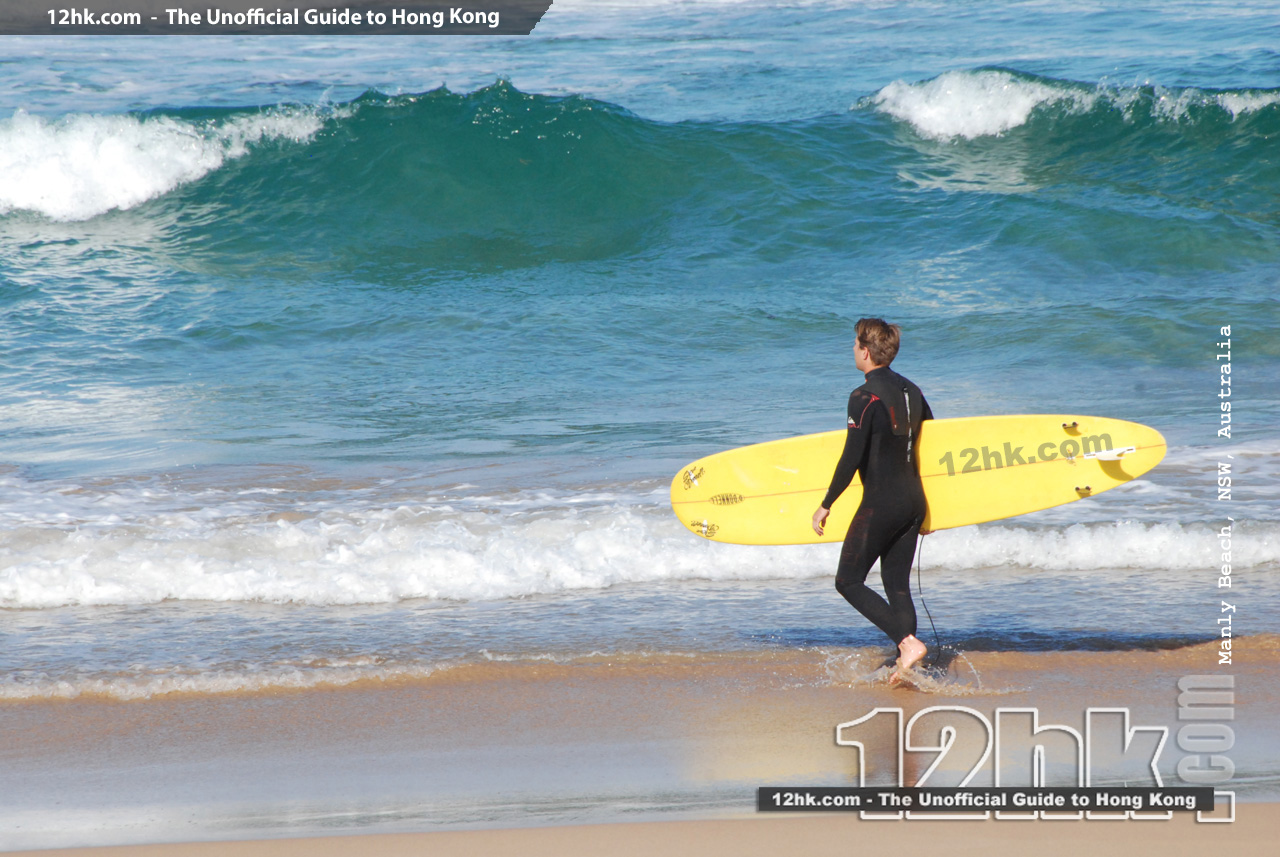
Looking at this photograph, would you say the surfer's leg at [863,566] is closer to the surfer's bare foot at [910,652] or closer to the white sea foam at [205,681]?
the surfer's bare foot at [910,652]

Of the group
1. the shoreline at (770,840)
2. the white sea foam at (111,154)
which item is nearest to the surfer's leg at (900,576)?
the shoreline at (770,840)

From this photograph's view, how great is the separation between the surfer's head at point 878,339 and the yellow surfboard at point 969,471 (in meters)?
0.53

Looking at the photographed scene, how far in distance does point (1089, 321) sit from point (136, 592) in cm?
784

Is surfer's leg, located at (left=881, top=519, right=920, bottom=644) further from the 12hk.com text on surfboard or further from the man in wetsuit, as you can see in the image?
the 12hk.com text on surfboard

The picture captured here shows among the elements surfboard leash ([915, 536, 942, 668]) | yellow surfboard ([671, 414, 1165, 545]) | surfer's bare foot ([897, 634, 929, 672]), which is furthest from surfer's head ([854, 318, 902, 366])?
surfer's bare foot ([897, 634, 929, 672])

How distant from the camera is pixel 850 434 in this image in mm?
3732

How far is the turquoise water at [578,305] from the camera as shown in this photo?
4.91 metres

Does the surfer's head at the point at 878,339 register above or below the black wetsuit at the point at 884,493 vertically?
above

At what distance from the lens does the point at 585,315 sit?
10070mm

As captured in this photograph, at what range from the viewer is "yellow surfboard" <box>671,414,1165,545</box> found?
4.18 m

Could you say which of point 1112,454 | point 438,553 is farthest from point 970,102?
point 438,553

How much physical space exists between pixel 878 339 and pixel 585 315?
258 inches

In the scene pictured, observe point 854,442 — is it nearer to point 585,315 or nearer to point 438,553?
point 438,553

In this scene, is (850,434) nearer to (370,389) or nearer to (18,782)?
(18,782)
